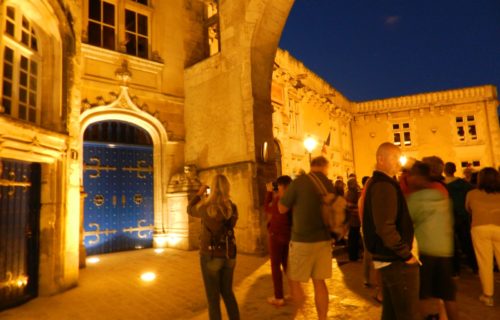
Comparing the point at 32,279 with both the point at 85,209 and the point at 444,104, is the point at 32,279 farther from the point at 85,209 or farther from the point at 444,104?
the point at 444,104

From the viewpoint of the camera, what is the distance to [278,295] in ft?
13.6

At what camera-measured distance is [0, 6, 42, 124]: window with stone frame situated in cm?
484

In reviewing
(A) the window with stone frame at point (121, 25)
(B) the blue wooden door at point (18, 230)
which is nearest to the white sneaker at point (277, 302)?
(B) the blue wooden door at point (18, 230)

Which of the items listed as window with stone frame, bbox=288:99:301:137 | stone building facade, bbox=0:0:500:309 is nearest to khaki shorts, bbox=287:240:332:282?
stone building facade, bbox=0:0:500:309

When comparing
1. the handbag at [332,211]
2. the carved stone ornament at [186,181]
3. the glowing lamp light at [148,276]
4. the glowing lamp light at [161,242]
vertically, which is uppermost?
the carved stone ornament at [186,181]

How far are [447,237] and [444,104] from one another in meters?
22.6

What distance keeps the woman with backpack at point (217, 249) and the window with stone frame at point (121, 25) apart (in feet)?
22.9

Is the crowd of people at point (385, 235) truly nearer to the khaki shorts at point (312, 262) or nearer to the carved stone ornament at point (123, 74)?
the khaki shorts at point (312, 262)

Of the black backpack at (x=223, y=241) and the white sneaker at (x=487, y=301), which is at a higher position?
the black backpack at (x=223, y=241)

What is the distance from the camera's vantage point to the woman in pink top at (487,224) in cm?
385

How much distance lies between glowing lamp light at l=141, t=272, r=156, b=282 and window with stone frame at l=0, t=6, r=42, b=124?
309 cm

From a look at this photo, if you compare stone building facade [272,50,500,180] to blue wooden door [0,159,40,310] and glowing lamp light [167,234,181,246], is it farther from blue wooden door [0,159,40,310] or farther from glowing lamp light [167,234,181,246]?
blue wooden door [0,159,40,310]

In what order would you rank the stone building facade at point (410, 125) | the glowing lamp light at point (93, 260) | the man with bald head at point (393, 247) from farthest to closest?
the stone building facade at point (410, 125), the glowing lamp light at point (93, 260), the man with bald head at point (393, 247)

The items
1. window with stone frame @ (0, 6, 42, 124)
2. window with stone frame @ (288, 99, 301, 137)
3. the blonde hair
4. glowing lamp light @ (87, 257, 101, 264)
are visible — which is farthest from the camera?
window with stone frame @ (288, 99, 301, 137)
